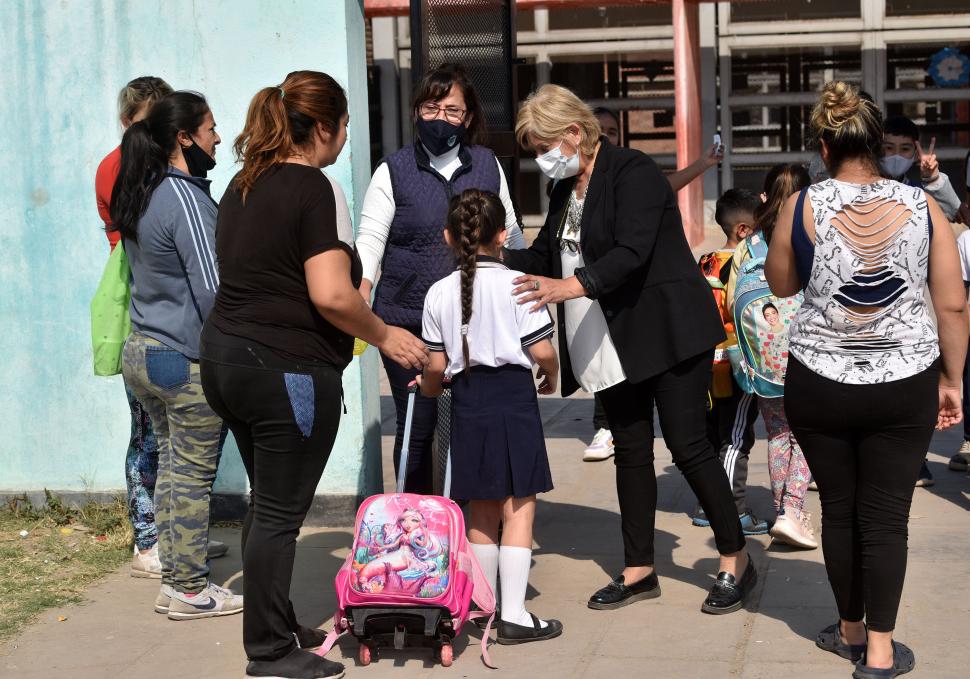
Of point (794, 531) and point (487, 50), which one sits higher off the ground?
Result: point (487, 50)

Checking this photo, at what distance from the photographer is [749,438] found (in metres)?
5.68

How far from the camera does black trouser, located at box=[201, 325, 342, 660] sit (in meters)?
3.80

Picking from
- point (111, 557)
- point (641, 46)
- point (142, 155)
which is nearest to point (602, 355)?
point (142, 155)

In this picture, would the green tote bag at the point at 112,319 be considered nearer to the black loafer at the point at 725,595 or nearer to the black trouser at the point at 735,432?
the black loafer at the point at 725,595

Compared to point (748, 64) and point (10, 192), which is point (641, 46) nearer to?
point (748, 64)

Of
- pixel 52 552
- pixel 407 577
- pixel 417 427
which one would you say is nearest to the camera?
pixel 407 577

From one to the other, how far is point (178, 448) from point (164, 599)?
607mm

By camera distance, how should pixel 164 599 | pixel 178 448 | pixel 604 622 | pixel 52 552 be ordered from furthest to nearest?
pixel 52 552 → pixel 164 599 → pixel 178 448 → pixel 604 622

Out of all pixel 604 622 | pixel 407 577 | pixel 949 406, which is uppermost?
pixel 949 406

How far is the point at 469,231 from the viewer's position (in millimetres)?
4160

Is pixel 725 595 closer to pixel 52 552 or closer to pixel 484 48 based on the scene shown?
pixel 52 552

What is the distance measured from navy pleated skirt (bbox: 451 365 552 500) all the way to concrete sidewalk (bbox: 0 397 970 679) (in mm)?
571

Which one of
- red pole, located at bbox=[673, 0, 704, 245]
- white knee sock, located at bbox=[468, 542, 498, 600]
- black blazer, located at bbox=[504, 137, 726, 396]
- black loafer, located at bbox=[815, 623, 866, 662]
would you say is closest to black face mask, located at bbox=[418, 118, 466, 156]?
black blazer, located at bbox=[504, 137, 726, 396]

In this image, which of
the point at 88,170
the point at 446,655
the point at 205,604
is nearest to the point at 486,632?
the point at 446,655
